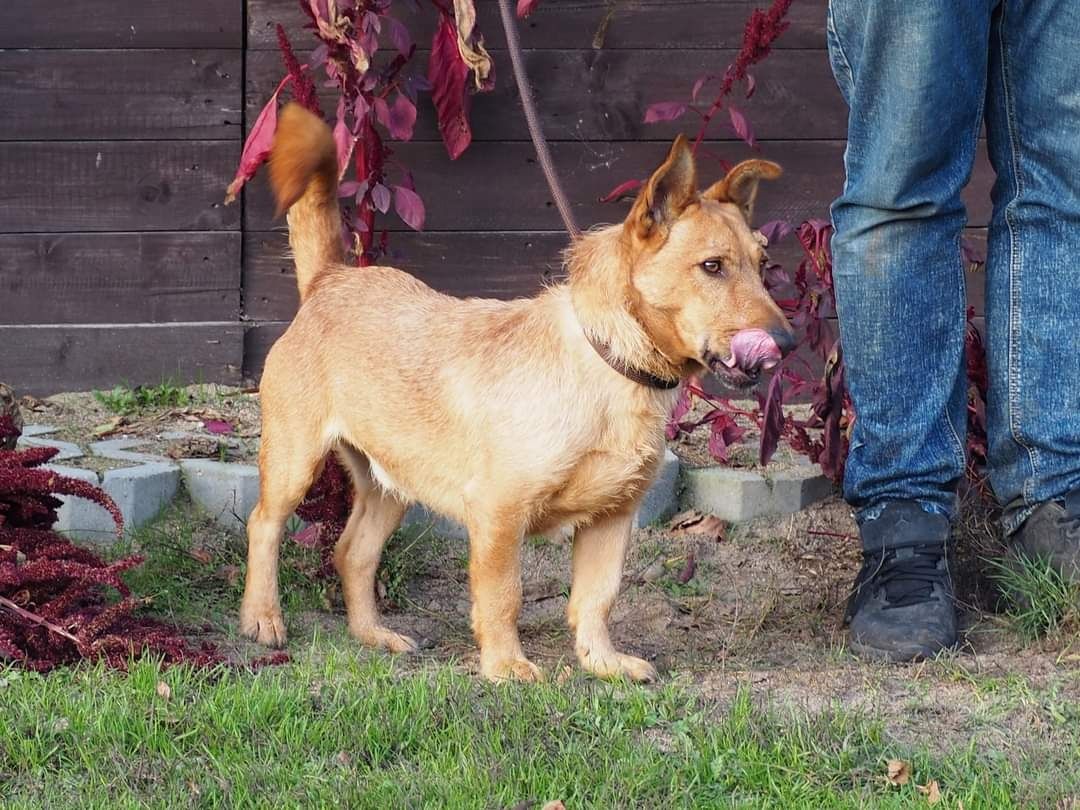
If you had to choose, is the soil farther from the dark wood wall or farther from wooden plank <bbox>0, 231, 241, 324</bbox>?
wooden plank <bbox>0, 231, 241, 324</bbox>

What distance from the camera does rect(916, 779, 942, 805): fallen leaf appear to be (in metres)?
Answer: 2.88

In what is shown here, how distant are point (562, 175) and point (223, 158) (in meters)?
1.38

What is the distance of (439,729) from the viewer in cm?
321

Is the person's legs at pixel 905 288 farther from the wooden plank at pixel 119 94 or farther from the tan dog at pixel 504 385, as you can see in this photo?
the wooden plank at pixel 119 94

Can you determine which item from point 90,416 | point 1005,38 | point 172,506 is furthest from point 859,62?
point 90,416

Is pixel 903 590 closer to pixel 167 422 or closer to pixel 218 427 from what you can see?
pixel 218 427

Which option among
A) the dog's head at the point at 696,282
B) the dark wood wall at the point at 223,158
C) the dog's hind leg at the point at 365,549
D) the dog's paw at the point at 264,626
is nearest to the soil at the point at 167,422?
the dark wood wall at the point at 223,158

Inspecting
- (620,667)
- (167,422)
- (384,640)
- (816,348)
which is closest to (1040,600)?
(816,348)

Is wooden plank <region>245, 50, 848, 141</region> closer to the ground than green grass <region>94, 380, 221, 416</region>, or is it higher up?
higher up

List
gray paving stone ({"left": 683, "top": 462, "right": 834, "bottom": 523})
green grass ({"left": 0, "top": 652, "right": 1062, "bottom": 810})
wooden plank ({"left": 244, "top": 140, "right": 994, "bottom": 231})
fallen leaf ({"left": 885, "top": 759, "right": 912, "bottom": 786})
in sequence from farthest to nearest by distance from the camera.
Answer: wooden plank ({"left": 244, "top": 140, "right": 994, "bottom": 231})
gray paving stone ({"left": 683, "top": 462, "right": 834, "bottom": 523})
fallen leaf ({"left": 885, "top": 759, "right": 912, "bottom": 786})
green grass ({"left": 0, "top": 652, "right": 1062, "bottom": 810})

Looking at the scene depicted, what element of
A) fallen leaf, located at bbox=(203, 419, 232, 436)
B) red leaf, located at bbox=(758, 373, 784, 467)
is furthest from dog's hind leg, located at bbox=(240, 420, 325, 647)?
red leaf, located at bbox=(758, 373, 784, 467)

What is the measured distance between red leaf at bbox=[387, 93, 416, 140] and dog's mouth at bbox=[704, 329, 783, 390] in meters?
2.08

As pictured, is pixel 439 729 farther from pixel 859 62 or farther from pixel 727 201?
pixel 859 62

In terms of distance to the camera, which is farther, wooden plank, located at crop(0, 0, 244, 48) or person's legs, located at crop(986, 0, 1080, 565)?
wooden plank, located at crop(0, 0, 244, 48)
